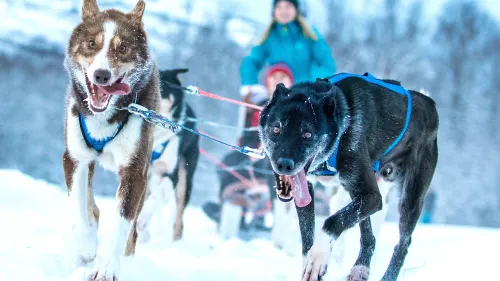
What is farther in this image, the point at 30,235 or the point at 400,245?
the point at 30,235

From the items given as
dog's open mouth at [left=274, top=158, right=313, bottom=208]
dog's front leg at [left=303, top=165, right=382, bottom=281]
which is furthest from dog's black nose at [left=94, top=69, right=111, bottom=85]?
dog's front leg at [left=303, top=165, right=382, bottom=281]

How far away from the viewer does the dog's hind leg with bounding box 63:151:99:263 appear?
2.80 m

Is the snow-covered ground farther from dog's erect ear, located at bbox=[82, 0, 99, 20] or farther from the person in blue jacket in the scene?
the person in blue jacket

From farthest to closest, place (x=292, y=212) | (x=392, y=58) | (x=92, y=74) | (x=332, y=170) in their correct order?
(x=392, y=58) → (x=292, y=212) → (x=332, y=170) → (x=92, y=74)

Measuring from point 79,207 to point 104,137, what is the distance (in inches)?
12.7

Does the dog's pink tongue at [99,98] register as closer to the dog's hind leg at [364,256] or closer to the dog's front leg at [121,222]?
the dog's front leg at [121,222]

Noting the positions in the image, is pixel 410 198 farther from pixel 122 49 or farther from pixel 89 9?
pixel 89 9

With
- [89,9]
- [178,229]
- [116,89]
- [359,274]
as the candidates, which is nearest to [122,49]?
[116,89]

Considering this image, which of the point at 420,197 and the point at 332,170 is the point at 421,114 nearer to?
the point at 420,197

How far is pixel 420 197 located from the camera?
10.3 feet

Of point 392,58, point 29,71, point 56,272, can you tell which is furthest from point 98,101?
point 392,58

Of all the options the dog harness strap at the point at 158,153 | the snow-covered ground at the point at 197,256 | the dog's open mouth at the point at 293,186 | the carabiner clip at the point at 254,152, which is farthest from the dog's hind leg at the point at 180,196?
the dog's open mouth at the point at 293,186

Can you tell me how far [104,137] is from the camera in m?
2.72

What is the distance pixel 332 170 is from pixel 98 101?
957mm
